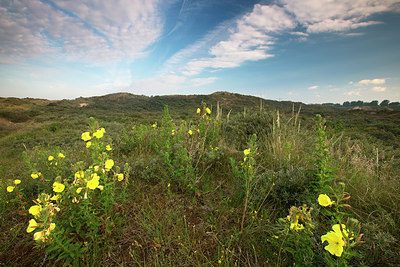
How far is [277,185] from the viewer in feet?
7.97

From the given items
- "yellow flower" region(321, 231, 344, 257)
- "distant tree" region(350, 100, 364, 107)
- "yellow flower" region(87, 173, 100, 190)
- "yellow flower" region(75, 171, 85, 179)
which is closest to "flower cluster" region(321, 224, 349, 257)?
"yellow flower" region(321, 231, 344, 257)

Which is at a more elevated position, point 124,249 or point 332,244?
point 332,244

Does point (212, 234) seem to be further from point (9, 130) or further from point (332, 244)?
point (9, 130)

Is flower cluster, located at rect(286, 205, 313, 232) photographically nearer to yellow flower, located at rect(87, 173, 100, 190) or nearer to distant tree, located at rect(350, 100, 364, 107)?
yellow flower, located at rect(87, 173, 100, 190)

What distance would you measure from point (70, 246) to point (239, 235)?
1.71m

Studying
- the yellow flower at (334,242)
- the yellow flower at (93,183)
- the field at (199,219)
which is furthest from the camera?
the yellow flower at (93,183)

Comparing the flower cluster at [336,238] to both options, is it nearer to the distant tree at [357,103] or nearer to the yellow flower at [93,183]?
the yellow flower at [93,183]

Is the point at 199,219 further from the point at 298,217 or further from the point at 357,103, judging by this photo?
the point at 357,103

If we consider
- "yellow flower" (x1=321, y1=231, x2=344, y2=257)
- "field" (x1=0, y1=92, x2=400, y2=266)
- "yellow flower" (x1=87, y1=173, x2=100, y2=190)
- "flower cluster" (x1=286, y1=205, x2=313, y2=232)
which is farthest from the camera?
"yellow flower" (x1=87, y1=173, x2=100, y2=190)

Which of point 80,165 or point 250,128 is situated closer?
point 80,165

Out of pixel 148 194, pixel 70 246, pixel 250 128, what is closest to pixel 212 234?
pixel 148 194

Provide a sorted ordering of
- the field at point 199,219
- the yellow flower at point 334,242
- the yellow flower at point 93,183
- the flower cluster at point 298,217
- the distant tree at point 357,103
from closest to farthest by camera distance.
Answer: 1. the yellow flower at point 334,242
2. the flower cluster at point 298,217
3. the field at point 199,219
4. the yellow flower at point 93,183
5. the distant tree at point 357,103

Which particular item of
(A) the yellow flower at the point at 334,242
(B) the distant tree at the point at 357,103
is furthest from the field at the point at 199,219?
(B) the distant tree at the point at 357,103

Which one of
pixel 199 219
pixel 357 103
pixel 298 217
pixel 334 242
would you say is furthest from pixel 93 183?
pixel 357 103
